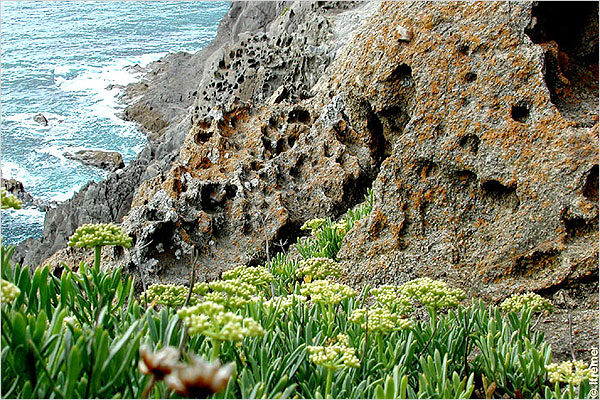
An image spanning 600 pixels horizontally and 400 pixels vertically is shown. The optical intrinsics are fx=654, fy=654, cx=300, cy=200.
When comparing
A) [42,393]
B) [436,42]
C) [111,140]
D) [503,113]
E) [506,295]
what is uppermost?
[436,42]

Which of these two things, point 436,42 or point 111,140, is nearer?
point 436,42

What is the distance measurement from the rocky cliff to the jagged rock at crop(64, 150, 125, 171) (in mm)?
12573

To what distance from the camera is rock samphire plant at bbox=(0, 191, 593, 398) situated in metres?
1.94

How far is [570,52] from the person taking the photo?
5.13 meters

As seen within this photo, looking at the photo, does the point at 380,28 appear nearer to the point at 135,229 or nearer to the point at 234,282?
the point at 135,229

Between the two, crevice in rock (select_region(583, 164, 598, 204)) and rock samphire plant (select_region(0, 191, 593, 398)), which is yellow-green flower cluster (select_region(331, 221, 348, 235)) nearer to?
rock samphire plant (select_region(0, 191, 593, 398))

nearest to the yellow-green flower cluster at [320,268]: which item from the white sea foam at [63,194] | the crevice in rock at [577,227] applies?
the crevice in rock at [577,227]

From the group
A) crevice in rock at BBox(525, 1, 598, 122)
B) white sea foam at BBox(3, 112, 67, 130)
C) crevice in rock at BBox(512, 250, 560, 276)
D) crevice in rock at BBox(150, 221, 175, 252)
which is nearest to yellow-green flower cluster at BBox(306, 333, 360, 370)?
crevice in rock at BBox(512, 250, 560, 276)

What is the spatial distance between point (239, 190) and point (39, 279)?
11.4 feet

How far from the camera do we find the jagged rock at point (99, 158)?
763 inches

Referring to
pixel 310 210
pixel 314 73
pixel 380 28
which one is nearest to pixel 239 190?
pixel 310 210

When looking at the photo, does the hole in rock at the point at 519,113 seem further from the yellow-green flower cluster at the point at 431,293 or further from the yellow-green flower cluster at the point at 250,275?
the yellow-green flower cluster at the point at 250,275

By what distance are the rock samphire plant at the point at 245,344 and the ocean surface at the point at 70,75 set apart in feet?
43.5

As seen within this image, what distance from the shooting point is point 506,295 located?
426 centimetres
